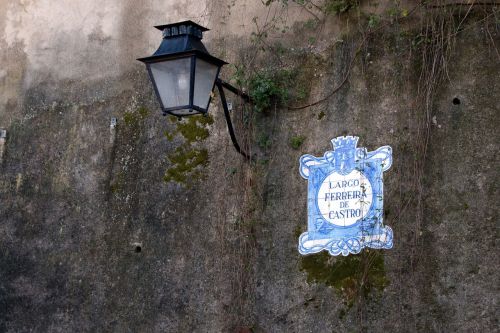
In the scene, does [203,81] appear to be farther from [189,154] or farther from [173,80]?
[189,154]

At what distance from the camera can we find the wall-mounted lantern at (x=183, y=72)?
4.61m

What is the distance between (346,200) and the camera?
491 cm

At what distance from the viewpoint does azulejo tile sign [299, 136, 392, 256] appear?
4.79 meters

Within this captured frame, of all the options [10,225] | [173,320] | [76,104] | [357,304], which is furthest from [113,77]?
[357,304]

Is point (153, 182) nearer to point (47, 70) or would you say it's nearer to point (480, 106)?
point (47, 70)

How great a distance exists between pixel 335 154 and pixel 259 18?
1.17 m

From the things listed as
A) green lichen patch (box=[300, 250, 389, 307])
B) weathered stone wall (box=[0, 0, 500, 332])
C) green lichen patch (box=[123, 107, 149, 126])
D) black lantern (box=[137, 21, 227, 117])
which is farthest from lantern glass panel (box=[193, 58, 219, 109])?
green lichen patch (box=[123, 107, 149, 126])

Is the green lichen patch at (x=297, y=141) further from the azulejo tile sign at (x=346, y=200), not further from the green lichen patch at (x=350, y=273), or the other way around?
the green lichen patch at (x=350, y=273)

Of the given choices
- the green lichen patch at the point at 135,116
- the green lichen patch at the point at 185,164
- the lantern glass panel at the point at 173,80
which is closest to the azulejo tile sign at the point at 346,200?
the green lichen patch at the point at 185,164

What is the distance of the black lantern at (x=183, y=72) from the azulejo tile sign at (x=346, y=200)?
0.86 m

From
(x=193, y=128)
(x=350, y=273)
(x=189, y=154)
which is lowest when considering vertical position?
(x=350, y=273)

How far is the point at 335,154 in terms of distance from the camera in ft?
16.5

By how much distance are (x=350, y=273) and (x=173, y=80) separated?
147 centimetres

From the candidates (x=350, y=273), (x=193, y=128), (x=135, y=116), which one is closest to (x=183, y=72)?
(x=193, y=128)
